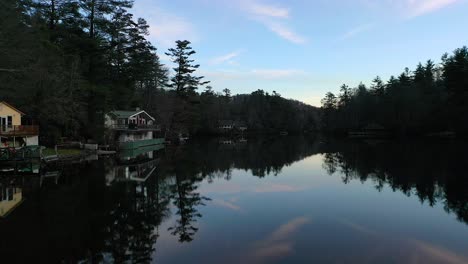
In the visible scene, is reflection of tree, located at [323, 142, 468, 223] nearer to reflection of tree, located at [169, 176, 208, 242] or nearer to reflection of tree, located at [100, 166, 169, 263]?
reflection of tree, located at [169, 176, 208, 242]

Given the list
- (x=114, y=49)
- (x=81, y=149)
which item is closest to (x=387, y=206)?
(x=81, y=149)

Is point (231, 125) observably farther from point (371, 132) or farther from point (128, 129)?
point (128, 129)

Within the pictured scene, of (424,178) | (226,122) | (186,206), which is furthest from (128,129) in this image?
(226,122)

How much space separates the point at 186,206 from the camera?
1448 centimetres

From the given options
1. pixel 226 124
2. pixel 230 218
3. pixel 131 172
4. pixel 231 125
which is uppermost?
pixel 226 124

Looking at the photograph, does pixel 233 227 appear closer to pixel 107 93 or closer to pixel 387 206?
pixel 387 206

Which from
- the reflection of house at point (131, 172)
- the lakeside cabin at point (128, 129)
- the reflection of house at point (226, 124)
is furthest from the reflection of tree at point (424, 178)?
the reflection of house at point (226, 124)

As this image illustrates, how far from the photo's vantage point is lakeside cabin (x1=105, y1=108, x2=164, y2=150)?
40188 millimetres

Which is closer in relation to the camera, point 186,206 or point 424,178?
point 186,206

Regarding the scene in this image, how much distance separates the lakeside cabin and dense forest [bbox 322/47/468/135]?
62.0m

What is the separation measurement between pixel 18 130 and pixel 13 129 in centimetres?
36

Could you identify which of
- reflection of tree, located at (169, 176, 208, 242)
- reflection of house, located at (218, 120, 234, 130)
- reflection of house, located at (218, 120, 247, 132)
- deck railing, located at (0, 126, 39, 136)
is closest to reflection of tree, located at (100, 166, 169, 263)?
reflection of tree, located at (169, 176, 208, 242)

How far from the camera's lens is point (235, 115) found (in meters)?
116

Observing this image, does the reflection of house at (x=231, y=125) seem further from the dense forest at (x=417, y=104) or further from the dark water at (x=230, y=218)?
the dark water at (x=230, y=218)
